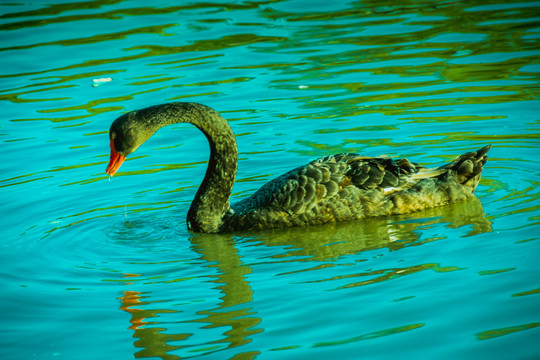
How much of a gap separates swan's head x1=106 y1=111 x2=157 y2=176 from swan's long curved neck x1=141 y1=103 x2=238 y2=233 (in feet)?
0.35

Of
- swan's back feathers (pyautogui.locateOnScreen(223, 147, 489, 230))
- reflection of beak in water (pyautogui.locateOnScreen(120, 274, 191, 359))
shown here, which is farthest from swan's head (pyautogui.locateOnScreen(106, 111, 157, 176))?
reflection of beak in water (pyautogui.locateOnScreen(120, 274, 191, 359))

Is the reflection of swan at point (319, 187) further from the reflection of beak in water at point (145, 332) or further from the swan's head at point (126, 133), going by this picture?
the reflection of beak in water at point (145, 332)

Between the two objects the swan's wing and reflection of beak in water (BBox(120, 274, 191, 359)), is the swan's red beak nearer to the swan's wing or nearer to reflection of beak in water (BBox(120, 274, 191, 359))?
the swan's wing

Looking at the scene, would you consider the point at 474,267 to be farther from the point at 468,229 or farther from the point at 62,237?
the point at 62,237

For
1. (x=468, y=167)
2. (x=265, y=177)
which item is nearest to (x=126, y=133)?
(x=265, y=177)

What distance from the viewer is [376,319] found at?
4.64 metres

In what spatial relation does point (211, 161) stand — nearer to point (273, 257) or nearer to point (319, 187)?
point (319, 187)

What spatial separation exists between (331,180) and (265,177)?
1592mm

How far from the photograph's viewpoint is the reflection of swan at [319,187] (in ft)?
22.0

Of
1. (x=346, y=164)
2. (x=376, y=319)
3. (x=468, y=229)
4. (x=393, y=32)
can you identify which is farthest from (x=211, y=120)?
(x=393, y=32)

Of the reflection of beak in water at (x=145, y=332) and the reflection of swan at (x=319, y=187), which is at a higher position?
the reflection of swan at (x=319, y=187)

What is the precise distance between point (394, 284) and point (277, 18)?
412 inches

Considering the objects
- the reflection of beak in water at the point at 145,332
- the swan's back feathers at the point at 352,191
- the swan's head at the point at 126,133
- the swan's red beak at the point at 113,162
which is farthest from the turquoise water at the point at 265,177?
the swan's head at the point at 126,133

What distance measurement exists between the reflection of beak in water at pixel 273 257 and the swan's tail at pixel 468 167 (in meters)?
0.22
